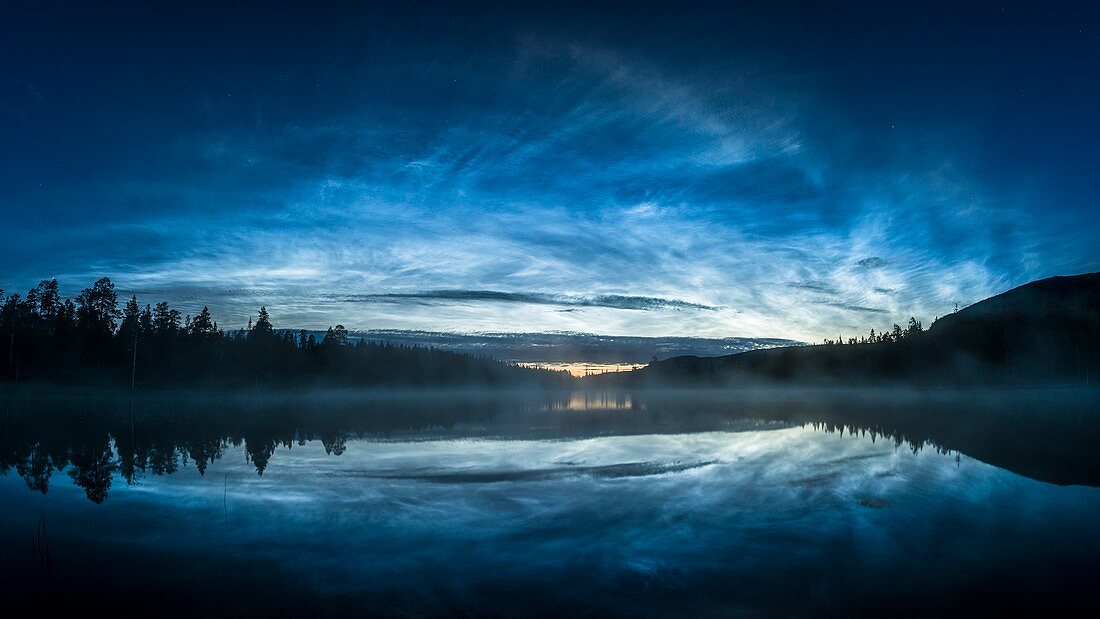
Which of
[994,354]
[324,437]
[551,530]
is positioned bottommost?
[324,437]

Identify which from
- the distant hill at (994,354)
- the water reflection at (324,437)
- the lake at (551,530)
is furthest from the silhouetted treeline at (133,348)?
the distant hill at (994,354)

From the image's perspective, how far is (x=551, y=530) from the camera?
42.0 ft

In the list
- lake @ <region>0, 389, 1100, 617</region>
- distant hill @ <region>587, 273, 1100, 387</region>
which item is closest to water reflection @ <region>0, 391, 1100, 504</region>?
lake @ <region>0, 389, 1100, 617</region>

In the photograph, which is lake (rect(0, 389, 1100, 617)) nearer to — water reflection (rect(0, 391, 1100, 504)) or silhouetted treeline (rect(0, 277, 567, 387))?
water reflection (rect(0, 391, 1100, 504))

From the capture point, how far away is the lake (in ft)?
29.6

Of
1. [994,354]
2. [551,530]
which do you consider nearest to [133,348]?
[551,530]

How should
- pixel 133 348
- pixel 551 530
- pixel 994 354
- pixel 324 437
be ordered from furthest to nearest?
pixel 994 354, pixel 133 348, pixel 324 437, pixel 551 530

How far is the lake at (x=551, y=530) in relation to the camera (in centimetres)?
902

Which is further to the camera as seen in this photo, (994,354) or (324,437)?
(994,354)

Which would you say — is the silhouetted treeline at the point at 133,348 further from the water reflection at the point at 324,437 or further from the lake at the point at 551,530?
the lake at the point at 551,530

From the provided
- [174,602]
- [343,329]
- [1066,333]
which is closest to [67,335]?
[343,329]

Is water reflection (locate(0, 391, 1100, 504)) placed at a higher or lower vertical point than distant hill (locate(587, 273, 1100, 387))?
lower

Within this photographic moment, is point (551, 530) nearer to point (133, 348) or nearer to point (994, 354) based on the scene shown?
point (133, 348)

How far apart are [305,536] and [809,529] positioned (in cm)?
1162
